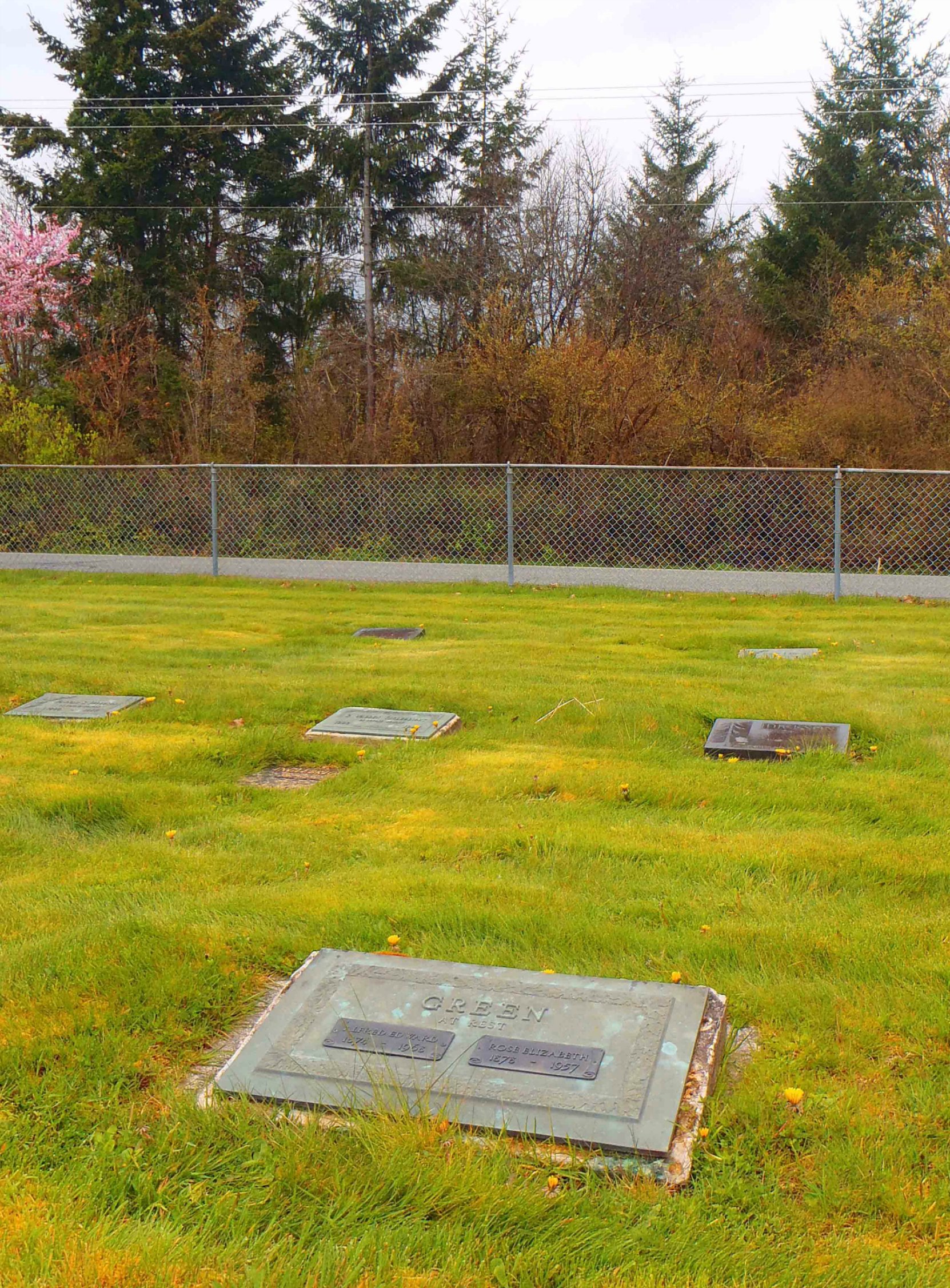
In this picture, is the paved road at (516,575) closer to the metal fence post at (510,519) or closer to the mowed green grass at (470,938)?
the metal fence post at (510,519)

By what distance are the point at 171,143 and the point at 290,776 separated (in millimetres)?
28059

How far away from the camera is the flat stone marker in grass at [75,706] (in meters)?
6.55

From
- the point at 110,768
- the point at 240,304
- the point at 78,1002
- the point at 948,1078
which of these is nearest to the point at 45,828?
the point at 110,768

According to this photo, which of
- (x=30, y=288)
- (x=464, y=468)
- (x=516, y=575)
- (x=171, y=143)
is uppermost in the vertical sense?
(x=171, y=143)

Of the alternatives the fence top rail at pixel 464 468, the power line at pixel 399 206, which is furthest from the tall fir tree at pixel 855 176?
the fence top rail at pixel 464 468

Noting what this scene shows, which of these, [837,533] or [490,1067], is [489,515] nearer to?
[837,533]

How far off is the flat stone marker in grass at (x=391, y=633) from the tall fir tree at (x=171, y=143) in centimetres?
2021

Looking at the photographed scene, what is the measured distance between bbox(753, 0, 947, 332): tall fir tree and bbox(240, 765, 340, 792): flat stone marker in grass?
24.7m

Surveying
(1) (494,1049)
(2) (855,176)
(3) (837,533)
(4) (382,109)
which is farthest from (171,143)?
(1) (494,1049)

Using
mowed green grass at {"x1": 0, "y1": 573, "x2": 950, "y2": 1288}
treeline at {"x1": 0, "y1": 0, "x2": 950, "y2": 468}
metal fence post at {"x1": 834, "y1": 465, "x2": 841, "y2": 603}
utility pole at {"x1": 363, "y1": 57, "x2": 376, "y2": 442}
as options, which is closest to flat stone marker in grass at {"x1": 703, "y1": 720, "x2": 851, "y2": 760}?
mowed green grass at {"x1": 0, "y1": 573, "x2": 950, "y2": 1288}

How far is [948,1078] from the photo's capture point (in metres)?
2.66

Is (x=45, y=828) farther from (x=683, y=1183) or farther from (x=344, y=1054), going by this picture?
(x=683, y=1183)

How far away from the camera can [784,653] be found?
8.56 m

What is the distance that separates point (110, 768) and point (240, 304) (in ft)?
75.6
